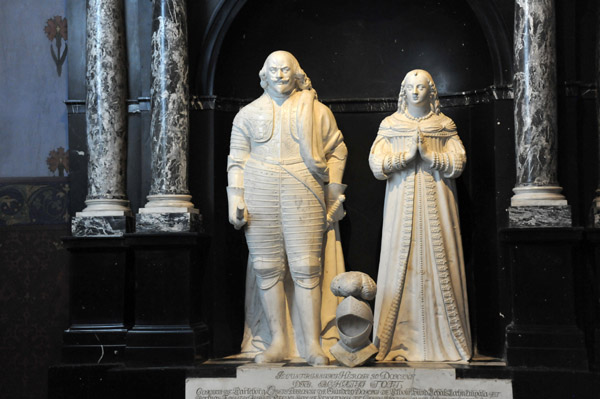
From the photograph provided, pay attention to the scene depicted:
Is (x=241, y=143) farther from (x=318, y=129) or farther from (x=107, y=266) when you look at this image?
(x=107, y=266)

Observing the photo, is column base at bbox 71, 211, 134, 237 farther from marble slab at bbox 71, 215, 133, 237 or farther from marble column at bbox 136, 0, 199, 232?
marble column at bbox 136, 0, 199, 232

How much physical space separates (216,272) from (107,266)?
2.66 feet

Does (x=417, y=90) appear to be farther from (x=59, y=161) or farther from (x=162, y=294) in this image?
(x=59, y=161)

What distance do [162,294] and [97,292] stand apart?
0.49 metres

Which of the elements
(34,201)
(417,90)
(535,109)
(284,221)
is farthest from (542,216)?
(34,201)

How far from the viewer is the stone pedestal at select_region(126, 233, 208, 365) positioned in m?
6.27

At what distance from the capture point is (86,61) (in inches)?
267

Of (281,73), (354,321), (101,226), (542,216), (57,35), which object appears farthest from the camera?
(57,35)

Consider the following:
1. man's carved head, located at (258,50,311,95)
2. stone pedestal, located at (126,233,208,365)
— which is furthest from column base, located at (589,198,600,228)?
stone pedestal, located at (126,233,208,365)

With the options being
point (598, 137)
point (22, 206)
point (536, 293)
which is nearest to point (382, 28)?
point (598, 137)

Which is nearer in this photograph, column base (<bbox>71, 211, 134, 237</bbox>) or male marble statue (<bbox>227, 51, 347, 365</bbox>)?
male marble statue (<bbox>227, 51, 347, 365</bbox>)

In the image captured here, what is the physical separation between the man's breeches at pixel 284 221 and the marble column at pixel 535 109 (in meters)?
1.32

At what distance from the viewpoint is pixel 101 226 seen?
6480mm

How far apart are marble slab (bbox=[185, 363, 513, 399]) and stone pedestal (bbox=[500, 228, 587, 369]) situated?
35 centimetres
